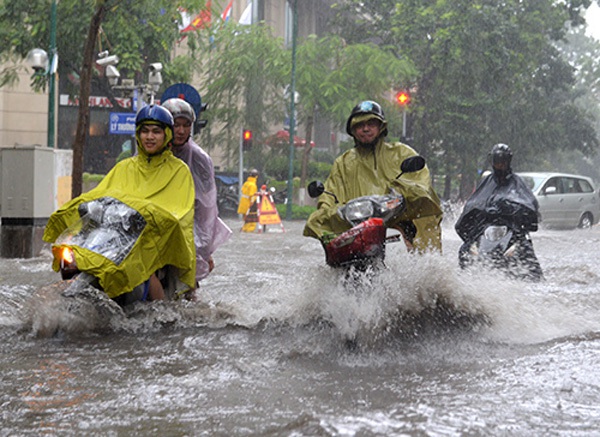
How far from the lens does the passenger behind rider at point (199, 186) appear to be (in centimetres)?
729

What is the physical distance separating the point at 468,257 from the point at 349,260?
3.63 metres

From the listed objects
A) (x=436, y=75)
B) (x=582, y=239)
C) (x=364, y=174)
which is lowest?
(x=582, y=239)

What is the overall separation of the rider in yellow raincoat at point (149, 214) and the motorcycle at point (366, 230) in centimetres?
114

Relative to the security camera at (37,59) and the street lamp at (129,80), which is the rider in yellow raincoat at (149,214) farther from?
the security camera at (37,59)

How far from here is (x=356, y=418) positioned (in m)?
3.97

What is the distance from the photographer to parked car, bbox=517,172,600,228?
25203 mm

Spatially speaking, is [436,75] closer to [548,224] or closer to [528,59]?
[528,59]

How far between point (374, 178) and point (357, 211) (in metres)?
0.58

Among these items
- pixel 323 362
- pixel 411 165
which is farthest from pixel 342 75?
pixel 323 362

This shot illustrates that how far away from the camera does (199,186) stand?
745cm

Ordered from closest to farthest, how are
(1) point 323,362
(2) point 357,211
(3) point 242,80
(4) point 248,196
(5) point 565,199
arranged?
(1) point 323,362, (2) point 357,211, (4) point 248,196, (5) point 565,199, (3) point 242,80

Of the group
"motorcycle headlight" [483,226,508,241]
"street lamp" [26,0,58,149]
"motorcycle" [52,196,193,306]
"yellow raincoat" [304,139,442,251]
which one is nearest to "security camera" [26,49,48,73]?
"street lamp" [26,0,58,149]

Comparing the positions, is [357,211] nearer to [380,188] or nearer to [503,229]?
[380,188]

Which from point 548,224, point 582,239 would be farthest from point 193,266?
point 548,224
